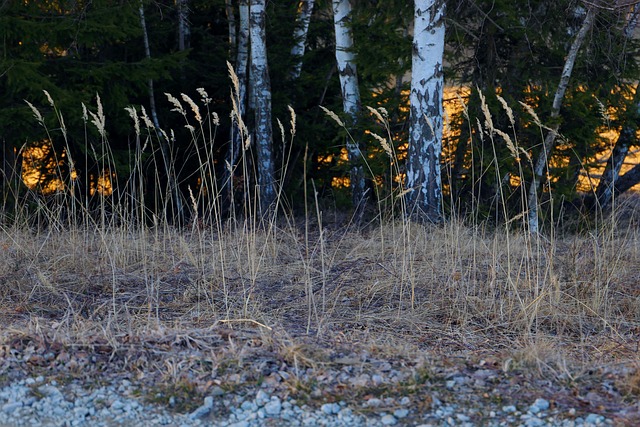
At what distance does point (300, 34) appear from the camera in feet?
40.8

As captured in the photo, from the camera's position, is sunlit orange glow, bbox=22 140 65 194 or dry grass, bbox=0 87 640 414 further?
sunlit orange glow, bbox=22 140 65 194

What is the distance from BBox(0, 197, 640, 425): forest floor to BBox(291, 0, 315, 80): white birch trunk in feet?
18.6

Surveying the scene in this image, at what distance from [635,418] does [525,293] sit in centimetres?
201

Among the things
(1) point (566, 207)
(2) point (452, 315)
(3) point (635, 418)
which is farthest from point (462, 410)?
(1) point (566, 207)

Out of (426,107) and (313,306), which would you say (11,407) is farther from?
(426,107)

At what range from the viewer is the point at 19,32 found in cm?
912

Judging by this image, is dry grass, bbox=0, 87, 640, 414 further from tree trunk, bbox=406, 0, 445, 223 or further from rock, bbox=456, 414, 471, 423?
tree trunk, bbox=406, 0, 445, 223

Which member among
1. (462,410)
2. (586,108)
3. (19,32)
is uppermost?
(19,32)

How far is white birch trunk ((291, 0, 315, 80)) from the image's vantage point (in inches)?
479

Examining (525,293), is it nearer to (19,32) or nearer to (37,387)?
(37,387)

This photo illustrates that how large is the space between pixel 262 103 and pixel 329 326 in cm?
609

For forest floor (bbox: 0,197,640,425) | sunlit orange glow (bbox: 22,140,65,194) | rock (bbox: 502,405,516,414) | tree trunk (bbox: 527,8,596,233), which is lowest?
rock (bbox: 502,405,516,414)

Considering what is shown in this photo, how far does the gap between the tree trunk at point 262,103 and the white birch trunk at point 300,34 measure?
71.2 inches

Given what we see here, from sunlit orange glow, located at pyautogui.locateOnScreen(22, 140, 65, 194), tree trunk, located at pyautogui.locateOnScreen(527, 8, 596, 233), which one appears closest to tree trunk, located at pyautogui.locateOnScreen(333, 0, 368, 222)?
tree trunk, located at pyautogui.locateOnScreen(527, 8, 596, 233)
